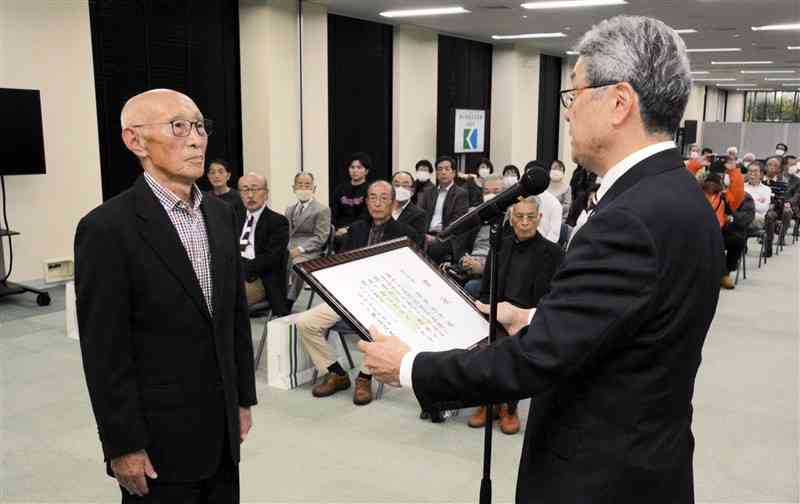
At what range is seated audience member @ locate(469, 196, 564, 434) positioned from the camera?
12.7 ft

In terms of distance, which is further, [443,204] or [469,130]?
[469,130]

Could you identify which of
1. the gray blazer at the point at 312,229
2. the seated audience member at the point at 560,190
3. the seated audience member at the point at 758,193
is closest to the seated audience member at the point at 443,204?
the gray blazer at the point at 312,229

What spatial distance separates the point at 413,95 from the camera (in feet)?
38.1

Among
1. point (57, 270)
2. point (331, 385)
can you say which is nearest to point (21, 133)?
point (57, 270)

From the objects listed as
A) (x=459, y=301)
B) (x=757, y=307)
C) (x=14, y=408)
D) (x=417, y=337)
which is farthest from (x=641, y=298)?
(x=757, y=307)

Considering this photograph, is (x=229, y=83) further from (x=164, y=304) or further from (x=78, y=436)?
(x=164, y=304)

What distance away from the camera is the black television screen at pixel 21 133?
6.07 metres

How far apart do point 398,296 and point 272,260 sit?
10.5 feet

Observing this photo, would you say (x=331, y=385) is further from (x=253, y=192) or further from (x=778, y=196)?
(x=778, y=196)

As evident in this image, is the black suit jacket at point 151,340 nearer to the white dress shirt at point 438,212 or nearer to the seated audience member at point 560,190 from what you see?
the white dress shirt at point 438,212

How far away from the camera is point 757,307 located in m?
6.92

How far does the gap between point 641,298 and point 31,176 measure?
22.9ft

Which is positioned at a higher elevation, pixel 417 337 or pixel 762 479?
pixel 417 337

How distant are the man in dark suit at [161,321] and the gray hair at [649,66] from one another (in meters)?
1.15
